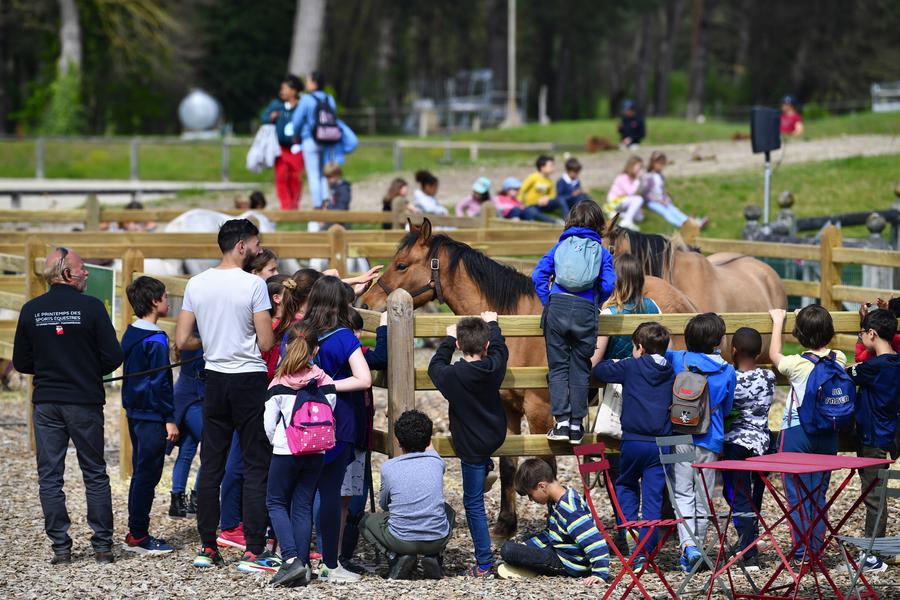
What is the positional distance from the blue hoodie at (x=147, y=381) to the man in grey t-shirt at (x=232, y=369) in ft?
1.29

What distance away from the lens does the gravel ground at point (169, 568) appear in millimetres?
6516

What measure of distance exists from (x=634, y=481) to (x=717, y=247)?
6341 millimetres

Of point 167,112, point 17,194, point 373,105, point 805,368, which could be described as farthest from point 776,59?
point 805,368

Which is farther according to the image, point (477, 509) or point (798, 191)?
point (798, 191)

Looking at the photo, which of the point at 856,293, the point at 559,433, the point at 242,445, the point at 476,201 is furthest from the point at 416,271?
the point at 476,201

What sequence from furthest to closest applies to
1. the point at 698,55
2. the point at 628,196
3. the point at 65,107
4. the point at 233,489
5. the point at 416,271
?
the point at 698,55 → the point at 65,107 → the point at 628,196 → the point at 416,271 → the point at 233,489

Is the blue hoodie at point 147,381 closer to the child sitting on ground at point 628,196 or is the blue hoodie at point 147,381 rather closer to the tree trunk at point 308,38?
the child sitting on ground at point 628,196

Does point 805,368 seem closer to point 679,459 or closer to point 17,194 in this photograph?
point 679,459

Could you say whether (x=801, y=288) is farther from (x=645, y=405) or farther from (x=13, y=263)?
(x=13, y=263)

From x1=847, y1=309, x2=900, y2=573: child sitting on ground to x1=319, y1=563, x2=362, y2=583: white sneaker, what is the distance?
9.33 ft

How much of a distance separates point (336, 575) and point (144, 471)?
1.41 m

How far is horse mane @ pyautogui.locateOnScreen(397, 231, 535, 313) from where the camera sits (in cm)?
815

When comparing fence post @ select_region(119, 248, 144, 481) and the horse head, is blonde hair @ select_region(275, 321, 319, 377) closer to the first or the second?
the horse head

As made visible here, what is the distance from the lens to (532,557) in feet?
22.7
